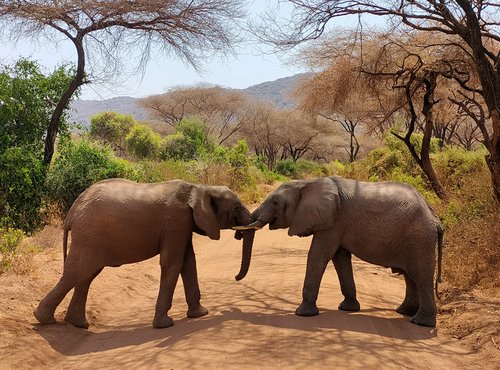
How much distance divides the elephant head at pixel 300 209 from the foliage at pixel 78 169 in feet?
21.9

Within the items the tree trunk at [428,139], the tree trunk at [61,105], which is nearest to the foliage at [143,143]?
the tree trunk at [61,105]

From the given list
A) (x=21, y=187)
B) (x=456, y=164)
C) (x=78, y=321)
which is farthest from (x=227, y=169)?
(x=78, y=321)

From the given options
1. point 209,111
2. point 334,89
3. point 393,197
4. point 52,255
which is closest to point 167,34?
point 334,89

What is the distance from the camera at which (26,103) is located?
12383 mm

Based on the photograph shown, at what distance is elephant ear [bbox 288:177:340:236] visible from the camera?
6.21m

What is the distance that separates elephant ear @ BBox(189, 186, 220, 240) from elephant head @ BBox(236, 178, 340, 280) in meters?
0.38

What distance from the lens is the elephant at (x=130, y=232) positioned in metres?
6.04

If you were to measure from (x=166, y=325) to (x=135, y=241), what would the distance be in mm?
980

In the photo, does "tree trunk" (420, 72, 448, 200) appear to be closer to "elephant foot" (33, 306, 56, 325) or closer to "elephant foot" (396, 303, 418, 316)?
"elephant foot" (396, 303, 418, 316)

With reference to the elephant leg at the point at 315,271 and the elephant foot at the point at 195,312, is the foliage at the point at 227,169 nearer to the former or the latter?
the elephant foot at the point at 195,312

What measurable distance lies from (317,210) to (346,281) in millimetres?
933

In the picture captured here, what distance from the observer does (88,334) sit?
19.8ft

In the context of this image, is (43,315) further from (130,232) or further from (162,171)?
(162,171)

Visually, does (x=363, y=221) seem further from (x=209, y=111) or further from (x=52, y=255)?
(x=209, y=111)
